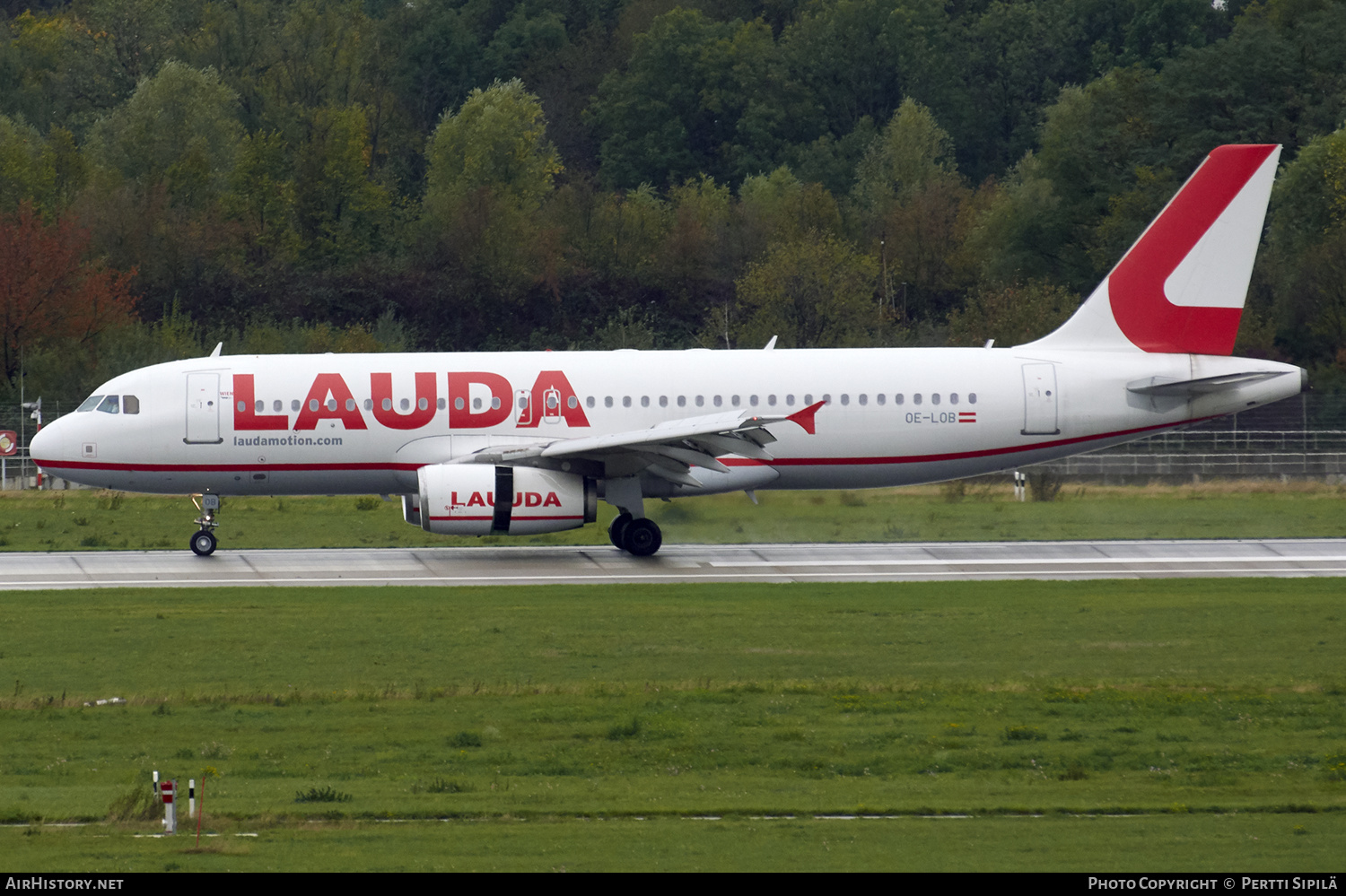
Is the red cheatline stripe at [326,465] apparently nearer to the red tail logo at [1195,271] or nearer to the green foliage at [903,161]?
the red tail logo at [1195,271]

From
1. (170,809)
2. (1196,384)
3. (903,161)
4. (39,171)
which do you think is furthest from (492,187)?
(170,809)

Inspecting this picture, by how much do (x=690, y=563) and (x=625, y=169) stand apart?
7290 cm

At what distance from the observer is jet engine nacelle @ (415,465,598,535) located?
95.2 ft

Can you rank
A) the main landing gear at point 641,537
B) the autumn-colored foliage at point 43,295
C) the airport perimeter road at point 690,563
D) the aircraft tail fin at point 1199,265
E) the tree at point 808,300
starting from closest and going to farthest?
the airport perimeter road at point 690,563
the main landing gear at point 641,537
the aircraft tail fin at point 1199,265
the autumn-colored foliage at point 43,295
the tree at point 808,300

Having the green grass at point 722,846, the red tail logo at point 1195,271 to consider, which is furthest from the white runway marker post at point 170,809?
the red tail logo at point 1195,271

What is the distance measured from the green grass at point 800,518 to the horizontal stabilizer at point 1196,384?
12.6 feet

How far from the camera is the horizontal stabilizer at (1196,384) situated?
31.7 metres

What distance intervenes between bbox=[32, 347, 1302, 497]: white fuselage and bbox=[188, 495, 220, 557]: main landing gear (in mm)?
342

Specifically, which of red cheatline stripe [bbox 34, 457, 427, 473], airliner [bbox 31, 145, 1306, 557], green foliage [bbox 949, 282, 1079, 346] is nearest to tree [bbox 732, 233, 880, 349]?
green foliage [bbox 949, 282, 1079, 346]

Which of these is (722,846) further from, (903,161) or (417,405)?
(903,161)

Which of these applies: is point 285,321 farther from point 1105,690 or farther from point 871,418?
point 1105,690

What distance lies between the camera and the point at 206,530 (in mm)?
31953

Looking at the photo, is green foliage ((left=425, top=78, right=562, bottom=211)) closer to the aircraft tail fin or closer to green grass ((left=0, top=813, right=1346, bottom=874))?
the aircraft tail fin

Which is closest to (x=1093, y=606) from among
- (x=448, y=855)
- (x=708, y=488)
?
(x=708, y=488)
